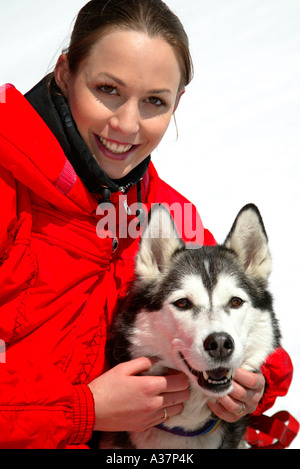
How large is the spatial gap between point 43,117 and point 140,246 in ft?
2.06

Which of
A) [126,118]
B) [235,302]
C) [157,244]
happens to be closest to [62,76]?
[126,118]

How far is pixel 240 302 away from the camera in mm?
1987

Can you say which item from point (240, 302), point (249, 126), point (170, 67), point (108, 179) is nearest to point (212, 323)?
point (240, 302)

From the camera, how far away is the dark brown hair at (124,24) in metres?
1.95

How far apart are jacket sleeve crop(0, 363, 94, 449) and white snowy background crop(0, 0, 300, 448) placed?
1.76m

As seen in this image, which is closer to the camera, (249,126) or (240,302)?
(240,302)

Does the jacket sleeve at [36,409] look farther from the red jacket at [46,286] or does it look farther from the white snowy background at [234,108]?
the white snowy background at [234,108]

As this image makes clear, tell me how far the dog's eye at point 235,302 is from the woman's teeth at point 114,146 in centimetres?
72

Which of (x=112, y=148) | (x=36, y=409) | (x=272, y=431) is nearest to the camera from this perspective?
(x=36, y=409)

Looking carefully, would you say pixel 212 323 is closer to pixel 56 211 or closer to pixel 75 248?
pixel 75 248

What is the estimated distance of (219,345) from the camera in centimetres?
174

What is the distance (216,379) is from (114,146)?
38.0 inches

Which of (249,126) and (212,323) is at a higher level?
(249,126)

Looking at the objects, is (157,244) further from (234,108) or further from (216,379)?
(234,108)
